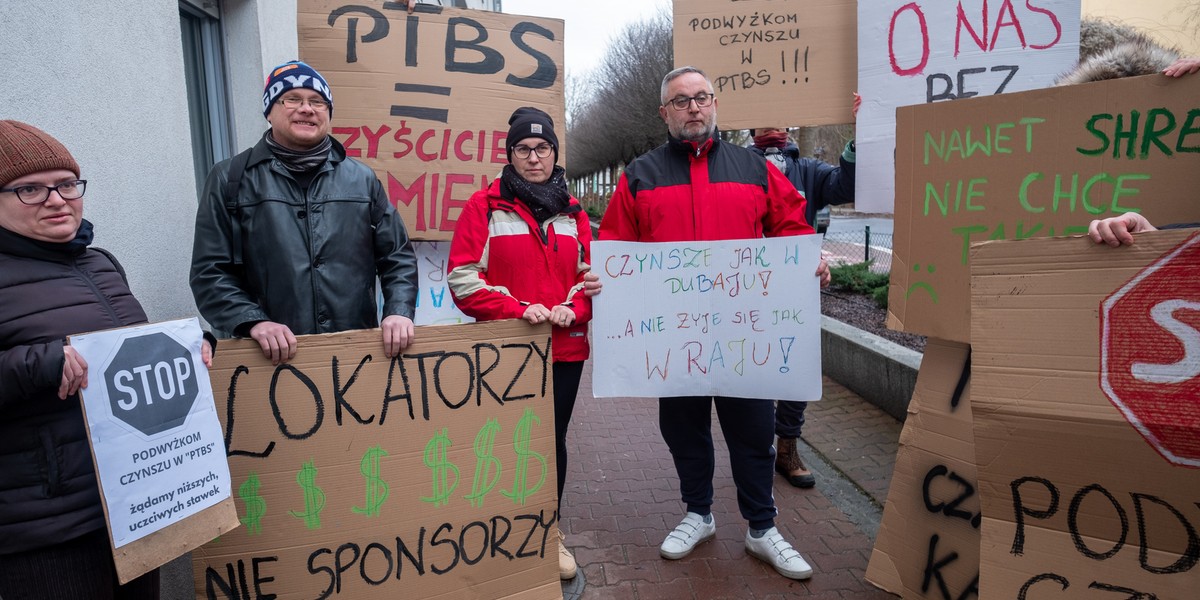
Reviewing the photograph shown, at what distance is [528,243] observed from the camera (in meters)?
2.73

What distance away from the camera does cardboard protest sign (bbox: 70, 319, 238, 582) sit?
5.36 ft

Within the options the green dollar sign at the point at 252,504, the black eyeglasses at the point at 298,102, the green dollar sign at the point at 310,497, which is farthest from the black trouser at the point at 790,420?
the black eyeglasses at the point at 298,102

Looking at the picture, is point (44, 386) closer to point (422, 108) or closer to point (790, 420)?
point (422, 108)

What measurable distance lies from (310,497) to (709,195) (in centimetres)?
184

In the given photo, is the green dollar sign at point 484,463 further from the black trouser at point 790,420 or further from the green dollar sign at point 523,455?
the black trouser at point 790,420

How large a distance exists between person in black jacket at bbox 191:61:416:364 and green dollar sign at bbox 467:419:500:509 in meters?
0.42

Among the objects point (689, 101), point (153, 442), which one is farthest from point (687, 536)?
point (153, 442)

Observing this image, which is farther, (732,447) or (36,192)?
(732,447)

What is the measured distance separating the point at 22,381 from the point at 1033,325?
2476mm

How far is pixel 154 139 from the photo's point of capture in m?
2.94

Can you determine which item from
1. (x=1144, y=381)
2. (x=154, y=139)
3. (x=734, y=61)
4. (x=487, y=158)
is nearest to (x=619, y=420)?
(x=487, y=158)

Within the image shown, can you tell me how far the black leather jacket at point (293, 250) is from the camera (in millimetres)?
2318

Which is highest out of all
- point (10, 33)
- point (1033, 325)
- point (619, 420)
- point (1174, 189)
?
point (10, 33)

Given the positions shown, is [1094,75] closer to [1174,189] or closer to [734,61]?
[1174,189]
